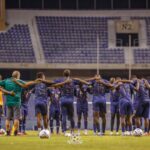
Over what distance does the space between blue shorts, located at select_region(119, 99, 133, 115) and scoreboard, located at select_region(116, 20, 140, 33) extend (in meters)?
22.5

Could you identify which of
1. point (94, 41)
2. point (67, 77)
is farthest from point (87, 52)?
point (67, 77)

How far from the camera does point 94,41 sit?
47.3 metres

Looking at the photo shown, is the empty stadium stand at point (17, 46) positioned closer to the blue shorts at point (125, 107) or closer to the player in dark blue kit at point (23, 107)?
the player in dark blue kit at point (23, 107)

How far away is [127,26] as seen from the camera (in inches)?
1906

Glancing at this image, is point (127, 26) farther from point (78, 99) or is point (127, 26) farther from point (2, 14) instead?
point (78, 99)

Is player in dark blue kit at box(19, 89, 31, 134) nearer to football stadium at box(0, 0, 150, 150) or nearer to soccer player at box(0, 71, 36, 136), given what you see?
soccer player at box(0, 71, 36, 136)

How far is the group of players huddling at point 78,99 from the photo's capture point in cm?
2300

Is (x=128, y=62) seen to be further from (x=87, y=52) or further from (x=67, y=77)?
(x=67, y=77)

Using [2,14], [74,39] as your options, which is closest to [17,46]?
[2,14]

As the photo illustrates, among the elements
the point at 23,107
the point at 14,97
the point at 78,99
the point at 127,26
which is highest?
the point at 127,26

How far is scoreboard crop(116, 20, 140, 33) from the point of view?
48366 mm

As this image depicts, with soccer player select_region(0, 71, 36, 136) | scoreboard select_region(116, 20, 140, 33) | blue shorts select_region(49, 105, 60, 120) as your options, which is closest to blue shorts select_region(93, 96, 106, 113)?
blue shorts select_region(49, 105, 60, 120)

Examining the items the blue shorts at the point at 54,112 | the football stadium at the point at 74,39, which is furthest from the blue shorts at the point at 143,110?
the football stadium at the point at 74,39

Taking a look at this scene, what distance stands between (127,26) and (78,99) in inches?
839
